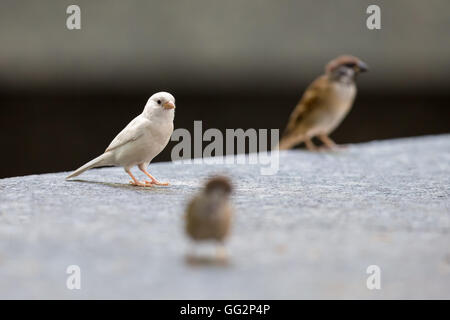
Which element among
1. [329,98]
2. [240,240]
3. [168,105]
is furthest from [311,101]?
[240,240]

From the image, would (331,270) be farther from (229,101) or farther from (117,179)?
(229,101)

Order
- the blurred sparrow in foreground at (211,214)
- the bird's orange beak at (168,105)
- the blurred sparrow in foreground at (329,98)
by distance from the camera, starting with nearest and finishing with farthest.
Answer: the blurred sparrow in foreground at (211,214)
the bird's orange beak at (168,105)
the blurred sparrow in foreground at (329,98)

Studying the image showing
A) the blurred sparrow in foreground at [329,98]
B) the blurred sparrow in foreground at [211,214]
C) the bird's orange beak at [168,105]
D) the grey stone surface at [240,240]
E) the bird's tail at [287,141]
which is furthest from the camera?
the bird's tail at [287,141]

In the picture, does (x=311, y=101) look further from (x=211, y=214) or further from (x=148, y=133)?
(x=211, y=214)

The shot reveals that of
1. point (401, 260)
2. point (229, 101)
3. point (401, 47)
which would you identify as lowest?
point (401, 260)

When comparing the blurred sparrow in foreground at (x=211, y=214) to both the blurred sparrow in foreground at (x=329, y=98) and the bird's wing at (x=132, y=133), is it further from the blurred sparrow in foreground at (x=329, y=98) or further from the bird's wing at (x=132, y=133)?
the blurred sparrow in foreground at (x=329, y=98)

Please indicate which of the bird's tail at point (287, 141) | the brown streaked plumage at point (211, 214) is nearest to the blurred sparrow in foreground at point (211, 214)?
the brown streaked plumage at point (211, 214)

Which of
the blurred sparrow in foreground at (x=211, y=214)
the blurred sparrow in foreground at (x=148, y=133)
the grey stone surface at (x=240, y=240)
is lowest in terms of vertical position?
the grey stone surface at (x=240, y=240)

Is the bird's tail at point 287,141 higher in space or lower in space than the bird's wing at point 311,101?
lower

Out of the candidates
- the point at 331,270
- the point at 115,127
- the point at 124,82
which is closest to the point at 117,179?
the point at 331,270
